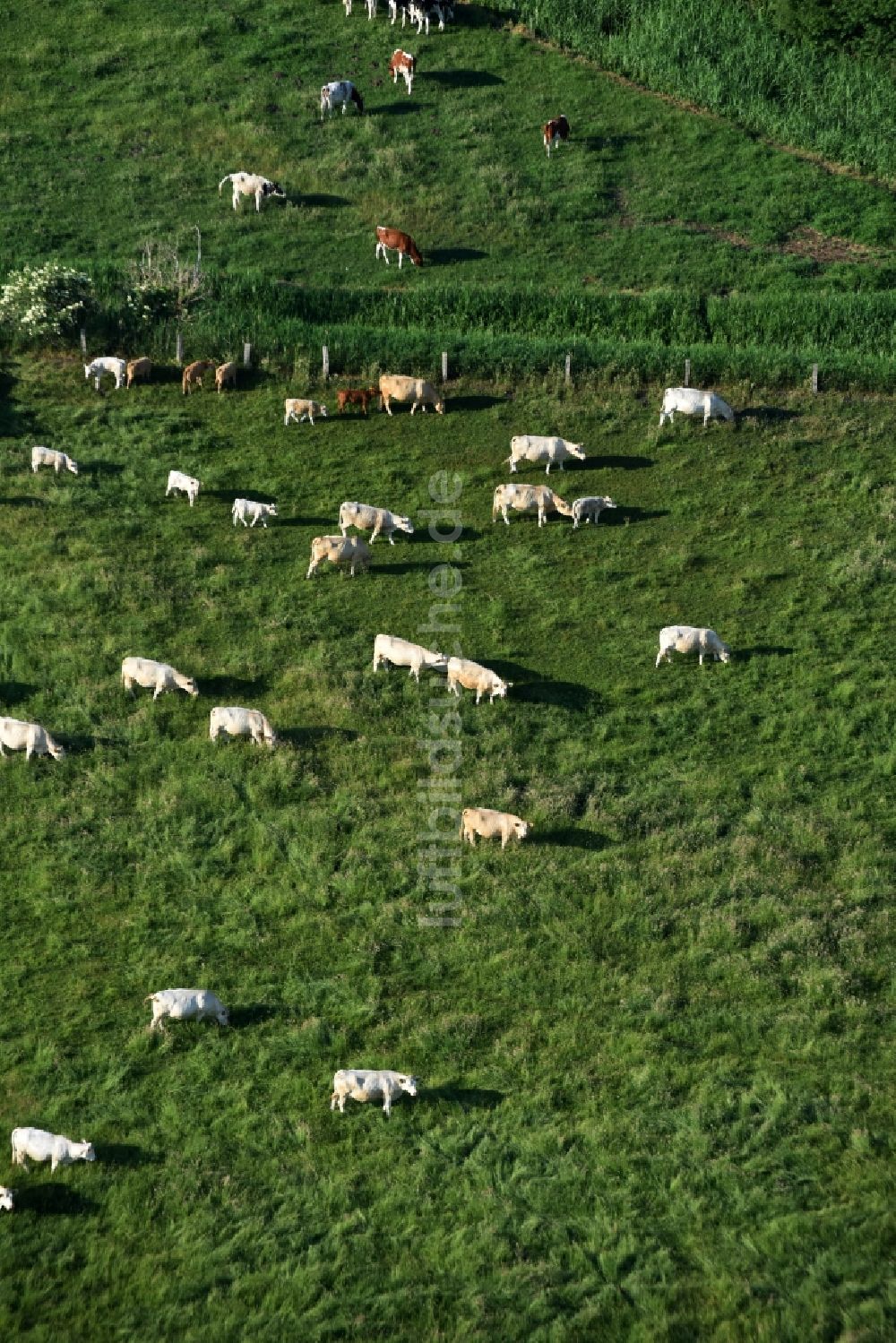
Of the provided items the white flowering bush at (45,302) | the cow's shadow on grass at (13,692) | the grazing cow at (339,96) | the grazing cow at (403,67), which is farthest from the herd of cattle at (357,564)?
the grazing cow at (403,67)

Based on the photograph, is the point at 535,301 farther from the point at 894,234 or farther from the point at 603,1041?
the point at 603,1041

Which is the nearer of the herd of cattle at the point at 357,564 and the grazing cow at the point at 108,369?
the herd of cattle at the point at 357,564

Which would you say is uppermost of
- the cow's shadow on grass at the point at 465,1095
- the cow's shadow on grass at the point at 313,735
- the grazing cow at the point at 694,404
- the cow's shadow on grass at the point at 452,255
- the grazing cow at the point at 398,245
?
the grazing cow at the point at 398,245

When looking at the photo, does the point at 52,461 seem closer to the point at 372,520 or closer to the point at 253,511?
the point at 253,511

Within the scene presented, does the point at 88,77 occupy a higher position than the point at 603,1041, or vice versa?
the point at 88,77

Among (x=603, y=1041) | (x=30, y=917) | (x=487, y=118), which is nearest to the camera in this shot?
(x=603, y=1041)

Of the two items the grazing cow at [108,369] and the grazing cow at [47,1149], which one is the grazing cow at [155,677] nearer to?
the grazing cow at [47,1149]

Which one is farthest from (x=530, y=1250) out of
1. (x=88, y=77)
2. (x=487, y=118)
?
(x=88, y=77)

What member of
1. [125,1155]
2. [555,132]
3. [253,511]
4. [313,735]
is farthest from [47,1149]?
[555,132]
